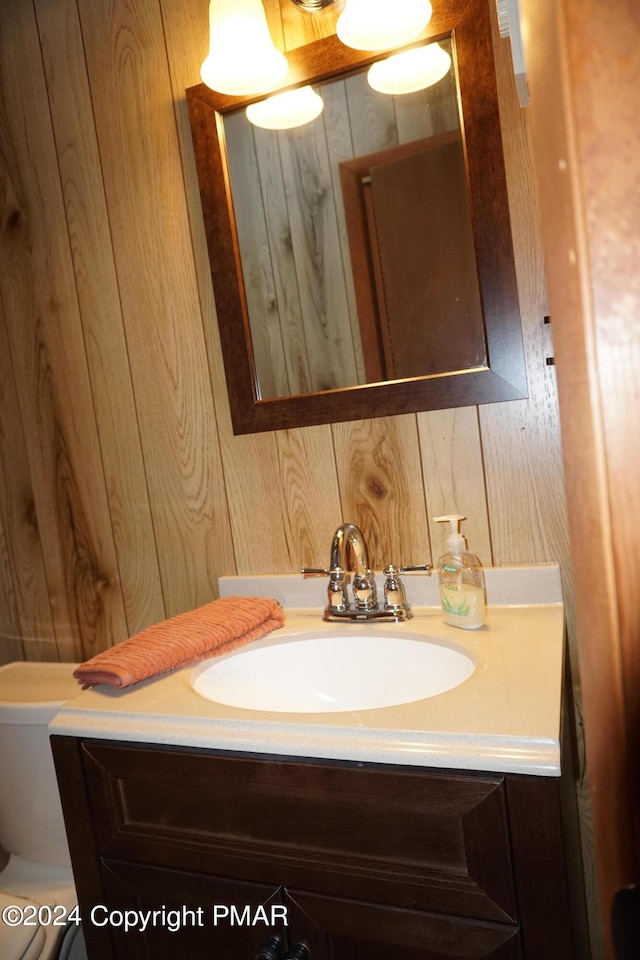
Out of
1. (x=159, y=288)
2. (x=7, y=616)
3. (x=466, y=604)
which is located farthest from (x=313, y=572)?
(x=7, y=616)

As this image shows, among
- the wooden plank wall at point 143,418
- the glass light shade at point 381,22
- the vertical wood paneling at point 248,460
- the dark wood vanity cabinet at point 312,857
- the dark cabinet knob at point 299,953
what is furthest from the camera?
the vertical wood paneling at point 248,460

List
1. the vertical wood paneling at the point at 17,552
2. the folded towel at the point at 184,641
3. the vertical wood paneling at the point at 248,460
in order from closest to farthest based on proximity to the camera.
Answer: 1. the folded towel at the point at 184,641
2. the vertical wood paneling at the point at 248,460
3. the vertical wood paneling at the point at 17,552

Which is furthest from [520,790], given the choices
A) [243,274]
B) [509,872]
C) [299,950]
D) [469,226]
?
[243,274]

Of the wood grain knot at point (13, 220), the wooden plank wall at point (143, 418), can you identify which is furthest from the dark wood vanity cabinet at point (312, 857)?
the wood grain knot at point (13, 220)

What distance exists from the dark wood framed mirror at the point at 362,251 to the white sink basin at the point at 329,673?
418 mm

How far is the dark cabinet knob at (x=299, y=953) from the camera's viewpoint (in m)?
0.85

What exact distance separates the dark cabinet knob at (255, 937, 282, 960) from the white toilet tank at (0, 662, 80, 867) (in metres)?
0.66

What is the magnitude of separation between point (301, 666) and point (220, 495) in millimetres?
430

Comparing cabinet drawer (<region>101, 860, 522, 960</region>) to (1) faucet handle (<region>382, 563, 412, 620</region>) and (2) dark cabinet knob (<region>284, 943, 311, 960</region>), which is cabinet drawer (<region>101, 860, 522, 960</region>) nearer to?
(2) dark cabinet knob (<region>284, 943, 311, 960</region>)

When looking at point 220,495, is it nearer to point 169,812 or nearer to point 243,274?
point 243,274

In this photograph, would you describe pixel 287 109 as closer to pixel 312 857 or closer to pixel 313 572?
pixel 313 572

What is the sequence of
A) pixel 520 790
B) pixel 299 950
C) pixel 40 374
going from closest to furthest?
pixel 520 790 → pixel 299 950 → pixel 40 374

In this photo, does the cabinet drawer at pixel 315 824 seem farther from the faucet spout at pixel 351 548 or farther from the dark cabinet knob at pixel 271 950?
the faucet spout at pixel 351 548

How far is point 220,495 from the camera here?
1.45 m
